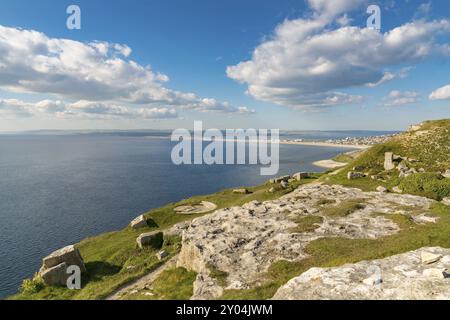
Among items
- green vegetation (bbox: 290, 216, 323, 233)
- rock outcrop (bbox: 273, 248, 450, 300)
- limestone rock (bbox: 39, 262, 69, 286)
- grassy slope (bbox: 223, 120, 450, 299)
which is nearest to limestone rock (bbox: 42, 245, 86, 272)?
limestone rock (bbox: 39, 262, 69, 286)

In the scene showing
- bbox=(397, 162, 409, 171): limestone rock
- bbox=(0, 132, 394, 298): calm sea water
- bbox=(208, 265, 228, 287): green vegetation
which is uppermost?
bbox=(397, 162, 409, 171): limestone rock

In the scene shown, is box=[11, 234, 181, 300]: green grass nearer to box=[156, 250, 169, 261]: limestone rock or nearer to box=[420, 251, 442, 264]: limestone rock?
box=[156, 250, 169, 261]: limestone rock

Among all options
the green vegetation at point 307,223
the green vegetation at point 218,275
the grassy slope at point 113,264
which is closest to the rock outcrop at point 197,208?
the grassy slope at point 113,264

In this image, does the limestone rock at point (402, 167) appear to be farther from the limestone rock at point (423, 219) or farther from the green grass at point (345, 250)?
the green grass at point (345, 250)

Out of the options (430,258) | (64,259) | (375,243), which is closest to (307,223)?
(375,243)

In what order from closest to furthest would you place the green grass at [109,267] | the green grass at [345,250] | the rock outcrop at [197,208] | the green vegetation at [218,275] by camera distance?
1. the green grass at [345,250]
2. the green vegetation at [218,275]
3. the green grass at [109,267]
4. the rock outcrop at [197,208]
